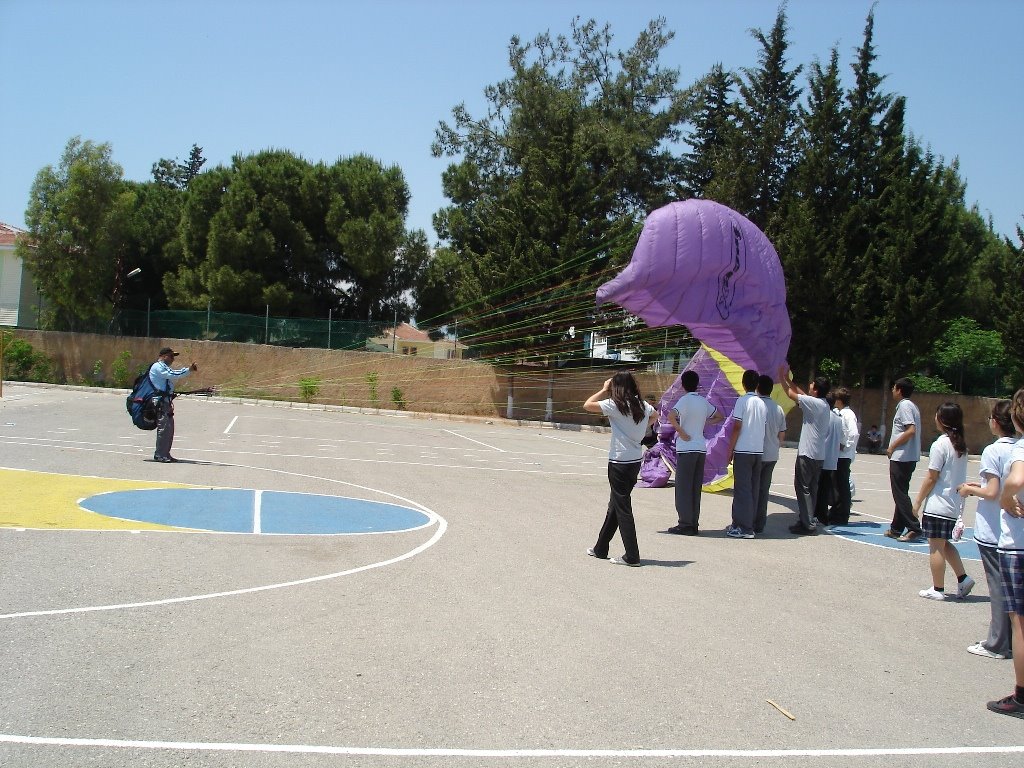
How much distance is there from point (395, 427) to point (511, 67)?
2318 centimetres

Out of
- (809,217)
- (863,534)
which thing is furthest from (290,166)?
(863,534)

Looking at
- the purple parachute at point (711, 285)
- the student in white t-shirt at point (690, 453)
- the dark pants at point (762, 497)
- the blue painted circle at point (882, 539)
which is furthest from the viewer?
the purple parachute at point (711, 285)

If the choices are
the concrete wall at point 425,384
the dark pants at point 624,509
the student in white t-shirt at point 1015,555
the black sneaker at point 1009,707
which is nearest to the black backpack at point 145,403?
the dark pants at point 624,509

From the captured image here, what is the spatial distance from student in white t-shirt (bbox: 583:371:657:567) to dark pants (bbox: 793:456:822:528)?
364cm

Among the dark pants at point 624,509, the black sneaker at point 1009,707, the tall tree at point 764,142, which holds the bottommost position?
the black sneaker at point 1009,707

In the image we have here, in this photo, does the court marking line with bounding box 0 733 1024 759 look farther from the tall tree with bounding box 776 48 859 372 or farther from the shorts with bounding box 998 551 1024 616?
the tall tree with bounding box 776 48 859 372

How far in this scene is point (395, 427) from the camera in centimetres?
2638

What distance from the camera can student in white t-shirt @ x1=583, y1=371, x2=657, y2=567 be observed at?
8.28 meters

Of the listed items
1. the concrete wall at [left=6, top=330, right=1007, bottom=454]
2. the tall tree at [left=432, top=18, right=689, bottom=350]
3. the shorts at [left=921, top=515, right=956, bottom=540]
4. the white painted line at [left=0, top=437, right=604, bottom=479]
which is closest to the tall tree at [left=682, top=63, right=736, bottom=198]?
the tall tree at [left=432, top=18, right=689, bottom=350]

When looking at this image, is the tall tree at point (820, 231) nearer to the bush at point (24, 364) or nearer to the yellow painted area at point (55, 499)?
the yellow painted area at point (55, 499)

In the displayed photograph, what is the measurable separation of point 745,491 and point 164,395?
9.38 metres

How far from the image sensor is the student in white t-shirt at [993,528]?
18.4ft

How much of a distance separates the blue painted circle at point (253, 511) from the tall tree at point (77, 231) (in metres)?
31.5

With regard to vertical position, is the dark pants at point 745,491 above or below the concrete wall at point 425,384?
below
